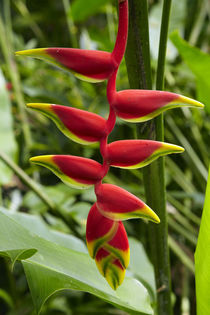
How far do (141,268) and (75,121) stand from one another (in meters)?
0.34

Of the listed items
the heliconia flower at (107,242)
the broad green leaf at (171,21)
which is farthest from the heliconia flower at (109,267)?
the broad green leaf at (171,21)

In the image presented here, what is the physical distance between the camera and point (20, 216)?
413 mm

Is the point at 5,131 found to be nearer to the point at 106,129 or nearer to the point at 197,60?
the point at 197,60

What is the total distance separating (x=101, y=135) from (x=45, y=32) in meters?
1.77

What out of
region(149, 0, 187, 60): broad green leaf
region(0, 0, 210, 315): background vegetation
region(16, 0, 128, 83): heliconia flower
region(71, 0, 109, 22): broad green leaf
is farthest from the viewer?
region(149, 0, 187, 60): broad green leaf

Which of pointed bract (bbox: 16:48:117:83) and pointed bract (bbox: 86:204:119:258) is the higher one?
pointed bract (bbox: 16:48:117:83)

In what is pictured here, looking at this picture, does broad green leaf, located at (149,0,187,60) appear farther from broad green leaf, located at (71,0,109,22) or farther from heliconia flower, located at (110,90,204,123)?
heliconia flower, located at (110,90,204,123)

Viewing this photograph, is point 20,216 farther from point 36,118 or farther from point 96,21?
point 96,21

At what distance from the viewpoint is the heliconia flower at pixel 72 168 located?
0.60ft

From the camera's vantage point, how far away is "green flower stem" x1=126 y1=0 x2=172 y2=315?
22cm

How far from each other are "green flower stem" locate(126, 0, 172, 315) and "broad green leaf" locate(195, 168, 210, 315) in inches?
1.6

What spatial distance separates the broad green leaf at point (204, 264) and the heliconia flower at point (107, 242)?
0.05m

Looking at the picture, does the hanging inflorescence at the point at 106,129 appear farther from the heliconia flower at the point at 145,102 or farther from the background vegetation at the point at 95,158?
the background vegetation at the point at 95,158

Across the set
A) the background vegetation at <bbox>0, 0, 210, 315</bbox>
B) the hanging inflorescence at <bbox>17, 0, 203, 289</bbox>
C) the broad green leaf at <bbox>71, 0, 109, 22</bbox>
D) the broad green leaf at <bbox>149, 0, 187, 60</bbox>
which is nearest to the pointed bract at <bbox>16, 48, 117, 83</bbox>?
the hanging inflorescence at <bbox>17, 0, 203, 289</bbox>
